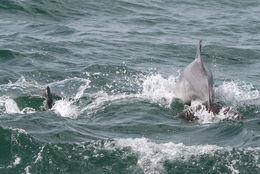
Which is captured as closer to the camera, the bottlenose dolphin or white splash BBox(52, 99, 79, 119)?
white splash BBox(52, 99, 79, 119)

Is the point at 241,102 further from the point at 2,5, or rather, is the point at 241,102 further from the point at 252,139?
the point at 2,5

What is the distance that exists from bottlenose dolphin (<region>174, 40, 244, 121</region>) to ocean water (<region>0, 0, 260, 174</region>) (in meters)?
0.23

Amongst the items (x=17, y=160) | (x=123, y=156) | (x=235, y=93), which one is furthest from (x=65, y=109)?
(x=235, y=93)

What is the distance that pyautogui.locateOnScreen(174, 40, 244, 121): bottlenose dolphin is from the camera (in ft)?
39.5

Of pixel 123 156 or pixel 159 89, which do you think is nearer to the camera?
pixel 123 156

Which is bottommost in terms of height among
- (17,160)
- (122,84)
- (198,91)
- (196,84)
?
(17,160)

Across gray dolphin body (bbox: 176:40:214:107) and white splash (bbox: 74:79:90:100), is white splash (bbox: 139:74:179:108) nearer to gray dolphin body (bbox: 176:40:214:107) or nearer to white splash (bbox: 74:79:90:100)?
gray dolphin body (bbox: 176:40:214:107)

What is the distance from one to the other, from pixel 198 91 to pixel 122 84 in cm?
252

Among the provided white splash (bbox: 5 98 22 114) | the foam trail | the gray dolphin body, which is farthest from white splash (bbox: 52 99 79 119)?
the foam trail

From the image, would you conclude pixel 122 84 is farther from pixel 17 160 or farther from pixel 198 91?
pixel 17 160

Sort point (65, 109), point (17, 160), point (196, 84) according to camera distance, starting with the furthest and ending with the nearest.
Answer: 1. point (196, 84)
2. point (65, 109)
3. point (17, 160)

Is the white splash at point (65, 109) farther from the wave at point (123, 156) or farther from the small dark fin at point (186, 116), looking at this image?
the small dark fin at point (186, 116)

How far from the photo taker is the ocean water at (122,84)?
30.8ft

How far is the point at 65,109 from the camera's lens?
1213cm
